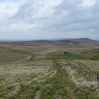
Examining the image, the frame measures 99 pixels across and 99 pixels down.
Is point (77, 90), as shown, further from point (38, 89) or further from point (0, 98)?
point (0, 98)

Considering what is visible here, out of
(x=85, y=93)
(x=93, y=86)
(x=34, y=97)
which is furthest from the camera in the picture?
(x=93, y=86)

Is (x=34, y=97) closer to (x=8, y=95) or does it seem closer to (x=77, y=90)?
Result: (x=8, y=95)

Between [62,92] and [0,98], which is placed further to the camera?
[62,92]

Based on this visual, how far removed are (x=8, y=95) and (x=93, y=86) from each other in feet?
37.8

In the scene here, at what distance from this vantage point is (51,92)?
24062mm

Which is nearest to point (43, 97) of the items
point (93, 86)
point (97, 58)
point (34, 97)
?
point (34, 97)

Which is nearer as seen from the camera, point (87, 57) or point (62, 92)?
point (62, 92)

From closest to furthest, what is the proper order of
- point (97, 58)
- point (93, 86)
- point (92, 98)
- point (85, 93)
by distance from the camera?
point (92, 98)
point (85, 93)
point (93, 86)
point (97, 58)

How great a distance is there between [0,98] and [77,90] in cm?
967

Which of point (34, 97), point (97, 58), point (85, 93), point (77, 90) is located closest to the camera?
point (34, 97)

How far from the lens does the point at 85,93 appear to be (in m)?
23.0

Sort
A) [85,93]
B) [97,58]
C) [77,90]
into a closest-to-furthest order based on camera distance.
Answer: [85,93]
[77,90]
[97,58]

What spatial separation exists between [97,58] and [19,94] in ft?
272

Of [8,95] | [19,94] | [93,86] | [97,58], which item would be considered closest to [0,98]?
[8,95]
